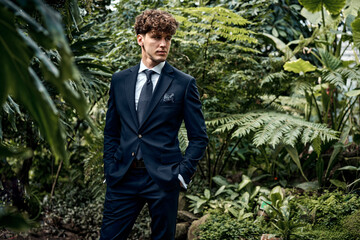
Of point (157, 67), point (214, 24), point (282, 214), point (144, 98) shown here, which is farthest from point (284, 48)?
point (144, 98)

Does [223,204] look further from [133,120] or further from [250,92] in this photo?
[133,120]

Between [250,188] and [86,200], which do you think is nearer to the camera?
[250,188]

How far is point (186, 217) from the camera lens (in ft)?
11.7

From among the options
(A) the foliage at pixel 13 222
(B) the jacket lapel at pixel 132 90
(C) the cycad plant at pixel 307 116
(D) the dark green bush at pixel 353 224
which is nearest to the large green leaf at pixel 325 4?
(C) the cycad plant at pixel 307 116

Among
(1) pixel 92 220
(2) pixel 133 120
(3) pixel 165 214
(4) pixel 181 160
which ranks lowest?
(1) pixel 92 220

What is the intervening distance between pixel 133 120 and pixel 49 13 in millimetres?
1608

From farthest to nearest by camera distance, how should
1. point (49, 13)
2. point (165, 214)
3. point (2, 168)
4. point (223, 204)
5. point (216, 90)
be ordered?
point (2, 168) → point (216, 90) → point (223, 204) → point (165, 214) → point (49, 13)

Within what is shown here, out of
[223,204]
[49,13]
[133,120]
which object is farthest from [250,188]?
[49,13]

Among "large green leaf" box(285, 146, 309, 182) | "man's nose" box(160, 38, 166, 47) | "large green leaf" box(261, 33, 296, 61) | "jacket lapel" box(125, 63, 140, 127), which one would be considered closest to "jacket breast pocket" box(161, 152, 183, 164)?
"jacket lapel" box(125, 63, 140, 127)

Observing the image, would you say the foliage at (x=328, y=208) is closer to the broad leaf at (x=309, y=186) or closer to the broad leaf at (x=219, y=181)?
the broad leaf at (x=309, y=186)

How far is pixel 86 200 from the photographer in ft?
14.6

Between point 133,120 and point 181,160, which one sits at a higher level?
point 133,120

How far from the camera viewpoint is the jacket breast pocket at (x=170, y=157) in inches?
79.0

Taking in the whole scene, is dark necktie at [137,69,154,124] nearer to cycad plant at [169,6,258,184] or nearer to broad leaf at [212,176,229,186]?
cycad plant at [169,6,258,184]
